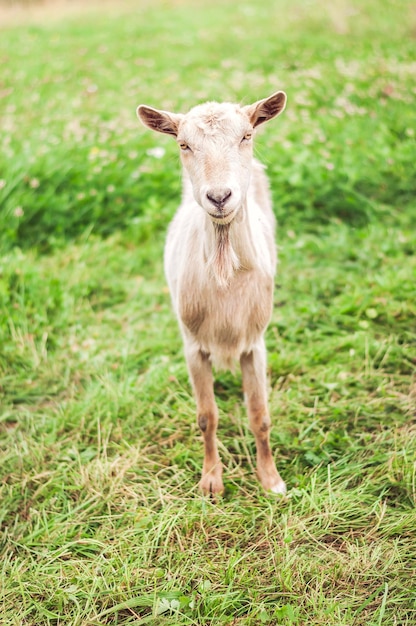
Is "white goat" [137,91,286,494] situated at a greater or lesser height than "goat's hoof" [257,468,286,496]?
greater

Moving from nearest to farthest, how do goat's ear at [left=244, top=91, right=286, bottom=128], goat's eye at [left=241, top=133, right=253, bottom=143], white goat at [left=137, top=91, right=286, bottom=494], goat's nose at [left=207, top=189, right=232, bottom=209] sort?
goat's nose at [left=207, top=189, right=232, bottom=209] < white goat at [left=137, top=91, right=286, bottom=494] < goat's eye at [left=241, top=133, right=253, bottom=143] < goat's ear at [left=244, top=91, right=286, bottom=128]

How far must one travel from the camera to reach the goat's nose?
211 centimetres

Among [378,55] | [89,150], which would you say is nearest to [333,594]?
[89,150]

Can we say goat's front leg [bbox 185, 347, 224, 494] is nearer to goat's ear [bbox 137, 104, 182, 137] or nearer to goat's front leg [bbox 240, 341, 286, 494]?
goat's front leg [bbox 240, 341, 286, 494]

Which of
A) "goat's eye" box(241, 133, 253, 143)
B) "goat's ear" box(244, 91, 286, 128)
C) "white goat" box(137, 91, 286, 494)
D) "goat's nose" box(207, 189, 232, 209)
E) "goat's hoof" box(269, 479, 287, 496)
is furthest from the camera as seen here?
"goat's hoof" box(269, 479, 287, 496)

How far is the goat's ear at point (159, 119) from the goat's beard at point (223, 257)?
49cm

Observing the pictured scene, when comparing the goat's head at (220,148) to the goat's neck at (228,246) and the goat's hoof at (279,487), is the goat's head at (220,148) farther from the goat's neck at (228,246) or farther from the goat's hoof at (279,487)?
the goat's hoof at (279,487)

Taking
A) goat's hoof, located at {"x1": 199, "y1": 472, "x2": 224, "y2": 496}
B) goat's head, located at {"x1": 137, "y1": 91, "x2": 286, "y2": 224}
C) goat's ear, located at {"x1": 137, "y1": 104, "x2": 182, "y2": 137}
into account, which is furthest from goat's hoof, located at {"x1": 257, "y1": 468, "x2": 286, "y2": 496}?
goat's ear, located at {"x1": 137, "y1": 104, "x2": 182, "y2": 137}

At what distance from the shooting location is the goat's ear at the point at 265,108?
2456 mm

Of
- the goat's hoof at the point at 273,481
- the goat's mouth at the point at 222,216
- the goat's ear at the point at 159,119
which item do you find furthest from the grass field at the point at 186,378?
the goat's ear at the point at 159,119

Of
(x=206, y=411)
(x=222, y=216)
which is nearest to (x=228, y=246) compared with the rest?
(x=222, y=216)

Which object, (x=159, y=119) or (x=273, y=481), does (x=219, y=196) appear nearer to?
(x=159, y=119)

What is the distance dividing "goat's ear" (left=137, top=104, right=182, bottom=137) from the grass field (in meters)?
1.51

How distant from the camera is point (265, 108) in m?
2.50
